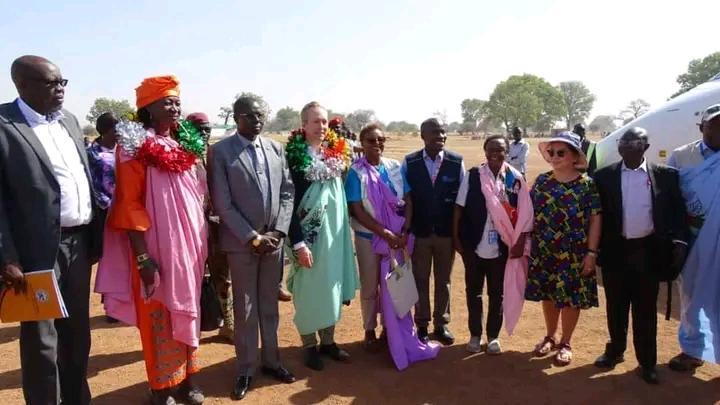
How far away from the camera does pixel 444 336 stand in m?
4.88

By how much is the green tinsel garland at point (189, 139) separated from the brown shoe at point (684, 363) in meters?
4.13

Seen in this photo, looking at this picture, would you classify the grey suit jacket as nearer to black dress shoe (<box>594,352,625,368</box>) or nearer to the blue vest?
the blue vest

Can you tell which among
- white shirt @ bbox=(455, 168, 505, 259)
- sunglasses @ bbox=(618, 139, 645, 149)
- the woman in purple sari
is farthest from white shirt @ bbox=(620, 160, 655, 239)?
the woman in purple sari

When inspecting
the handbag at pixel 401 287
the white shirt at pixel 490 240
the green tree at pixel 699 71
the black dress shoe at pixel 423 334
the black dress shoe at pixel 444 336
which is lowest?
the black dress shoe at pixel 444 336

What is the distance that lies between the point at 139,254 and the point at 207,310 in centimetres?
71

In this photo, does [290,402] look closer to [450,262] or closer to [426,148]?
[450,262]

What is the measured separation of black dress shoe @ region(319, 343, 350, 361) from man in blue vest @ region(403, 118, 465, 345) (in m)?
0.72

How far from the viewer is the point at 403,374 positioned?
425 centimetres

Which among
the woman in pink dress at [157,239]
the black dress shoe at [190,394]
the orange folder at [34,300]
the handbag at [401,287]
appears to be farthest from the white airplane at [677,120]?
the orange folder at [34,300]

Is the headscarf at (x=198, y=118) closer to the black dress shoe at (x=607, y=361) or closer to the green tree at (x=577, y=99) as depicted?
the black dress shoe at (x=607, y=361)

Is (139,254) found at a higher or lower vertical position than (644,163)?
lower

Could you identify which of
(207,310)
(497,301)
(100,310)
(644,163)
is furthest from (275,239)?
(100,310)

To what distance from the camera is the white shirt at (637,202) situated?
390 cm

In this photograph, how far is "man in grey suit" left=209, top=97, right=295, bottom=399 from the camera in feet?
12.1
